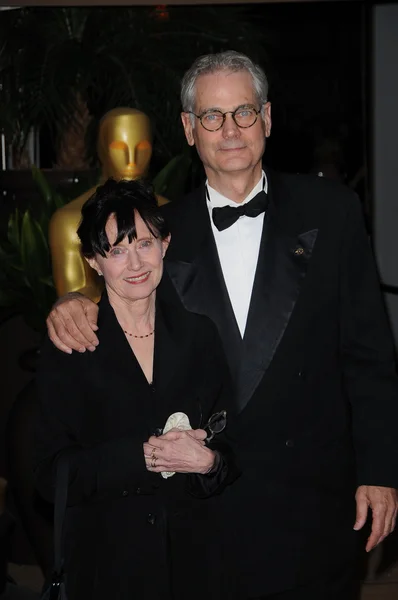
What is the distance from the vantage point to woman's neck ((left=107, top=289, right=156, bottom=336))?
261 centimetres

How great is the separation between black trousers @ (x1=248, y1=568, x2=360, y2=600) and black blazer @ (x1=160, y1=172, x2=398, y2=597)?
0.03m

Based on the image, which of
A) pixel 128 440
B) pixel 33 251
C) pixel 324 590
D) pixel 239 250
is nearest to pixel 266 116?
pixel 239 250

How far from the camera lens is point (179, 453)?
2.41m

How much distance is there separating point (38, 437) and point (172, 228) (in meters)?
0.72

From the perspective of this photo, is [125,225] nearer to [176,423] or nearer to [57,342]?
[57,342]

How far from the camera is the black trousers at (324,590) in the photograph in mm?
2918

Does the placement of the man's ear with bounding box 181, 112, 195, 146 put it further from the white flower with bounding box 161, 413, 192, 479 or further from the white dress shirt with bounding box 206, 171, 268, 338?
the white flower with bounding box 161, 413, 192, 479

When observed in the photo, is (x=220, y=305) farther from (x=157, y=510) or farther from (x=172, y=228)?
(x=157, y=510)

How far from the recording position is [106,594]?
254cm

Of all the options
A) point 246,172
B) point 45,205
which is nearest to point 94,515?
point 246,172

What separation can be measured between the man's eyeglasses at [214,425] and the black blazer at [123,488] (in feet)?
0.07

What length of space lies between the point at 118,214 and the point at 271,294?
50 centimetres

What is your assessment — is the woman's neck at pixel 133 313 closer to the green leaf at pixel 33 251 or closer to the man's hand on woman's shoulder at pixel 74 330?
the man's hand on woman's shoulder at pixel 74 330

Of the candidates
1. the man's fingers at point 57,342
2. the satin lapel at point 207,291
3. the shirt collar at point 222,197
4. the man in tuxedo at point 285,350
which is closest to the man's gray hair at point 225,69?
the man in tuxedo at point 285,350
